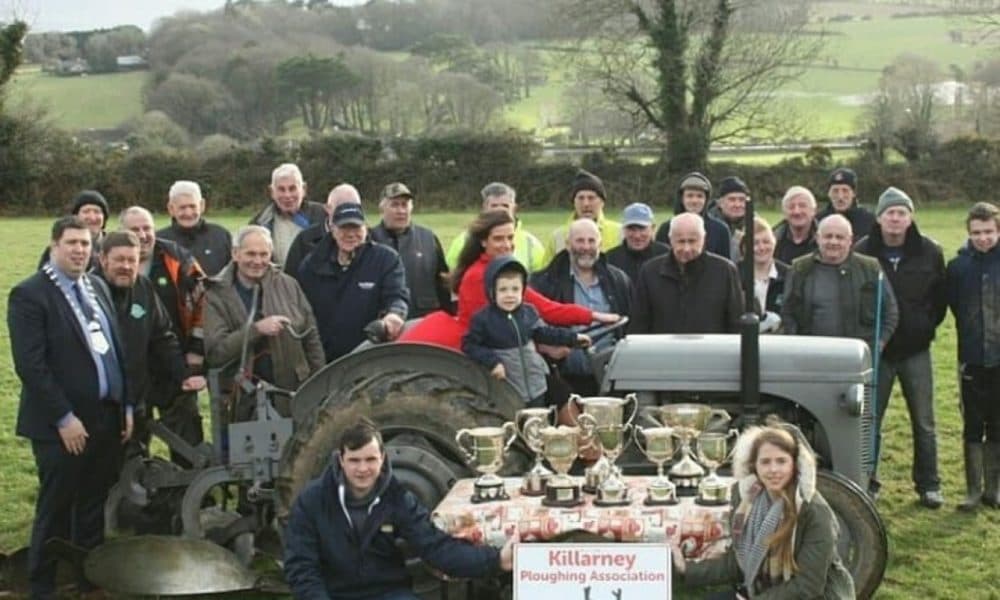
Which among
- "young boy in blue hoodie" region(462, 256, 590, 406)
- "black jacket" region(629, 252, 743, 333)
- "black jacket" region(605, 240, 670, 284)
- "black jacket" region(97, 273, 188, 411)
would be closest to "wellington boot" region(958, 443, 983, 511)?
"black jacket" region(629, 252, 743, 333)

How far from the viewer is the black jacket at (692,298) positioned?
18.8ft

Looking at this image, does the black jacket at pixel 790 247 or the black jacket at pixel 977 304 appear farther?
the black jacket at pixel 790 247

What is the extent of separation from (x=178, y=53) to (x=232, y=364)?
42.4 metres

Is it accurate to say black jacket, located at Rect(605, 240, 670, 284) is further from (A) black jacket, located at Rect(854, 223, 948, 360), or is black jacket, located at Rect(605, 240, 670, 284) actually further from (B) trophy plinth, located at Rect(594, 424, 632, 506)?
(B) trophy plinth, located at Rect(594, 424, 632, 506)

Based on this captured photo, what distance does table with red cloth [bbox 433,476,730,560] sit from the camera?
4324 mm

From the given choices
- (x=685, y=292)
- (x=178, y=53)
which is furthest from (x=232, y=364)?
(x=178, y=53)

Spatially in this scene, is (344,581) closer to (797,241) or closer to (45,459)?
(45,459)

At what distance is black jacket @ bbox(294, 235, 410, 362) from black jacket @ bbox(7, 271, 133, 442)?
110 cm

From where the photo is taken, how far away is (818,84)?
4606 centimetres

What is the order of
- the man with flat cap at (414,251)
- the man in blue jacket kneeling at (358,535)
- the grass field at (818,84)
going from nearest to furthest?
the man in blue jacket kneeling at (358,535) < the man with flat cap at (414,251) < the grass field at (818,84)

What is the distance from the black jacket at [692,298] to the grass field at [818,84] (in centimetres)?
2573

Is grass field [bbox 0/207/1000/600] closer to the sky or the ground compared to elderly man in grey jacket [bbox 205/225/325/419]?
closer to the ground

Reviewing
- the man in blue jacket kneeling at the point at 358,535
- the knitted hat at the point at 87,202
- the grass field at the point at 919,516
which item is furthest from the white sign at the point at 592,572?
the knitted hat at the point at 87,202

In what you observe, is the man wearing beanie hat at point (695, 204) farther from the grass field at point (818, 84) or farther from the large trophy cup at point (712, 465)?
the grass field at point (818, 84)
